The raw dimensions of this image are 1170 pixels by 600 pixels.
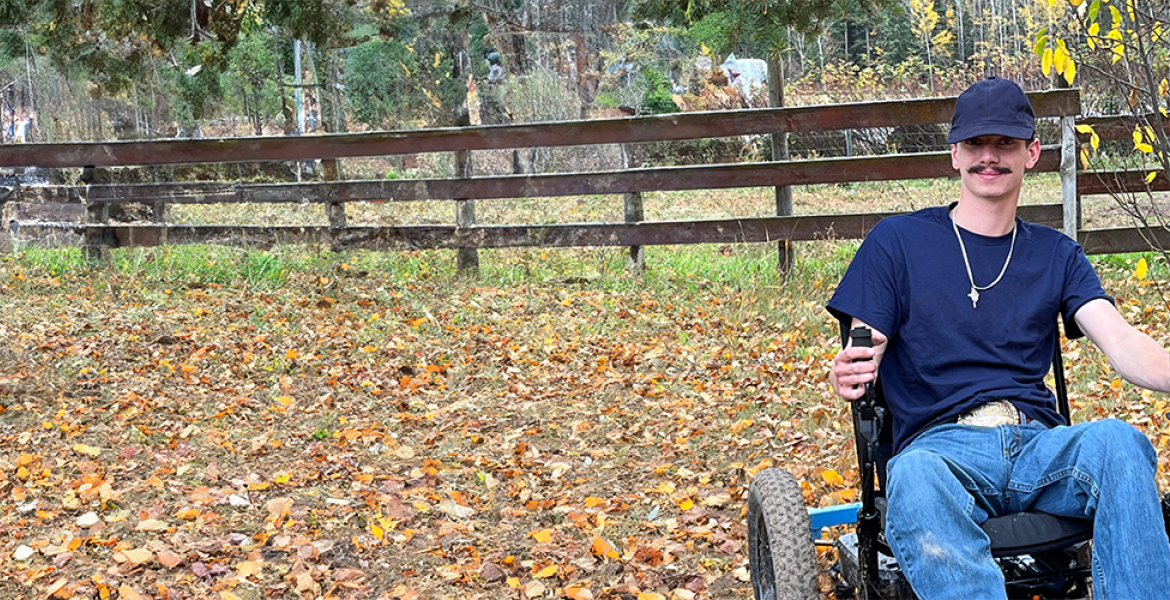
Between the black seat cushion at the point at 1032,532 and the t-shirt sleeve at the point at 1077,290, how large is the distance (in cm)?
53

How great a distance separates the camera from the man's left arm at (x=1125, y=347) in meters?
2.55

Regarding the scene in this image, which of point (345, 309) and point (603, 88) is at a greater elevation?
point (603, 88)

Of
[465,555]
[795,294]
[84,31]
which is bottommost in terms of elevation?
[465,555]

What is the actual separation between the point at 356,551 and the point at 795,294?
4296 mm

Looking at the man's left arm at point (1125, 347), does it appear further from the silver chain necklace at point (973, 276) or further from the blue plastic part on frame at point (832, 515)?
the blue plastic part on frame at point (832, 515)

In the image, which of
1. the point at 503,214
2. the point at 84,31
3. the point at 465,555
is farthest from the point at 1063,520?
the point at 503,214

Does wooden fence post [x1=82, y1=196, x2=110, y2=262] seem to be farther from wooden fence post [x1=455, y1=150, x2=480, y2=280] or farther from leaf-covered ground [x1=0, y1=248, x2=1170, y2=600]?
wooden fence post [x1=455, y1=150, x2=480, y2=280]

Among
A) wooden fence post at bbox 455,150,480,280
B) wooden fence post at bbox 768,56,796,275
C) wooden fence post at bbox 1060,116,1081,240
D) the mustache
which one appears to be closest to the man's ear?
the mustache

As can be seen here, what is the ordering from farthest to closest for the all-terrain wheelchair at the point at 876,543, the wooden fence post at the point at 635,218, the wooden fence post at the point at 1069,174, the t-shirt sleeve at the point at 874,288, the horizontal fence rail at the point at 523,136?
the wooden fence post at the point at 635,218
the horizontal fence rail at the point at 523,136
the wooden fence post at the point at 1069,174
the t-shirt sleeve at the point at 874,288
the all-terrain wheelchair at the point at 876,543

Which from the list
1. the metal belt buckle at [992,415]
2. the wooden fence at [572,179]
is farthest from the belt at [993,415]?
the wooden fence at [572,179]

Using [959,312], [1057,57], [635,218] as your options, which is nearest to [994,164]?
[959,312]

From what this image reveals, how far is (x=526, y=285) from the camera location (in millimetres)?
8375

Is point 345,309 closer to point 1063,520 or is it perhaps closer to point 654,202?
point 1063,520

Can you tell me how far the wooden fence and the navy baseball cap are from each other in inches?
189
